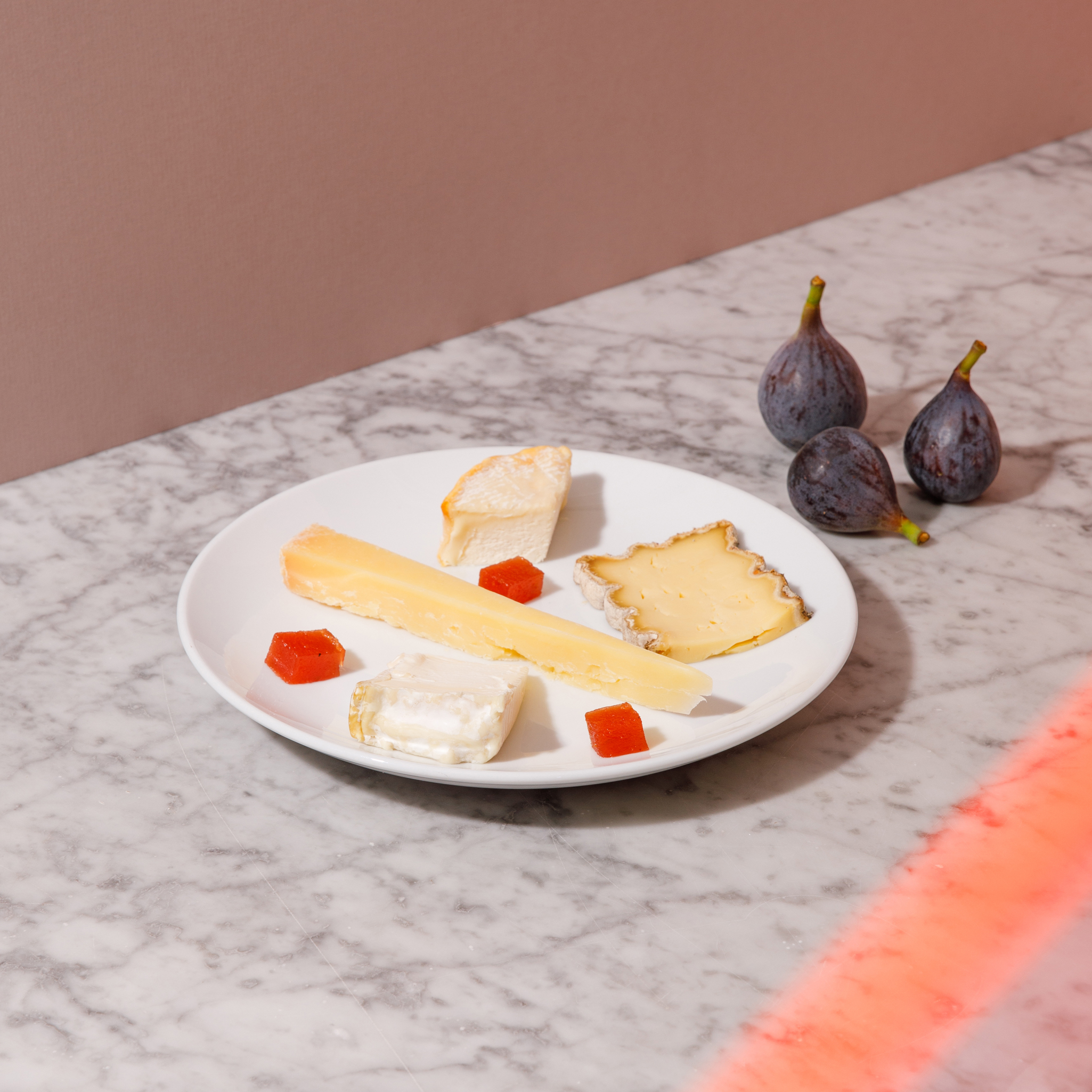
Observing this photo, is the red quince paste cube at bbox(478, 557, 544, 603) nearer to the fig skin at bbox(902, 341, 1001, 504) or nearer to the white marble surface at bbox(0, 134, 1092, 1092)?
the white marble surface at bbox(0, 134, 1092, 1092)

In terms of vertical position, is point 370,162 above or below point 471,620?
above

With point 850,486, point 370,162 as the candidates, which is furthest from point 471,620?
point 370,162

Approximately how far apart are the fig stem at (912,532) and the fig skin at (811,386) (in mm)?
139

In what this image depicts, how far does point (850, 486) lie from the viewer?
97cm

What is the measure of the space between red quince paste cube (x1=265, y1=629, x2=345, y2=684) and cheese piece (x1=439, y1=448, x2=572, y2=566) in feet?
0.51

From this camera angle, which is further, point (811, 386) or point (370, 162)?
point (370, 162)

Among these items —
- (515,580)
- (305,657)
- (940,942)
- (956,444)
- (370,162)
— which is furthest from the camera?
(370,162)

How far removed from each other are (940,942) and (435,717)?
307mm

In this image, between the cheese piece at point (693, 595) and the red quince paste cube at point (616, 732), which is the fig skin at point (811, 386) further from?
the red quince paste cube at point (616, 732)

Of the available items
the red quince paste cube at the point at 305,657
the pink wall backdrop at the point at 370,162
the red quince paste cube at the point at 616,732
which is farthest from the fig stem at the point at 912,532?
the pink wall backdrop at the point at 370,162

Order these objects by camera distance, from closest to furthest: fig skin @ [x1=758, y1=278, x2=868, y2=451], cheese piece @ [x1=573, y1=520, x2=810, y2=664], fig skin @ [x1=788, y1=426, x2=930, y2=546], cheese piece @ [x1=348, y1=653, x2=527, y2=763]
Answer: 1. cheese piece @ [x1=348, y1=653, x2=527, y2=763]
2. cheese piece @ [x1=573, y1=520, x2=810, y2=664]
3. fig skin @ [x1=788, y1=426, x2=930, y2=546]
4. fig skin @ [x1=758, y1=278, x2=868, y2=451]

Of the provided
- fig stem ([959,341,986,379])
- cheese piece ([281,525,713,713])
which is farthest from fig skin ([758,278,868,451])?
cheese piece ([281,525,713,713])

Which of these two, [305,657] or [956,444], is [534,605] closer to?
[305,657]

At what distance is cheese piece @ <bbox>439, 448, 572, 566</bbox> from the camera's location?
93cm
